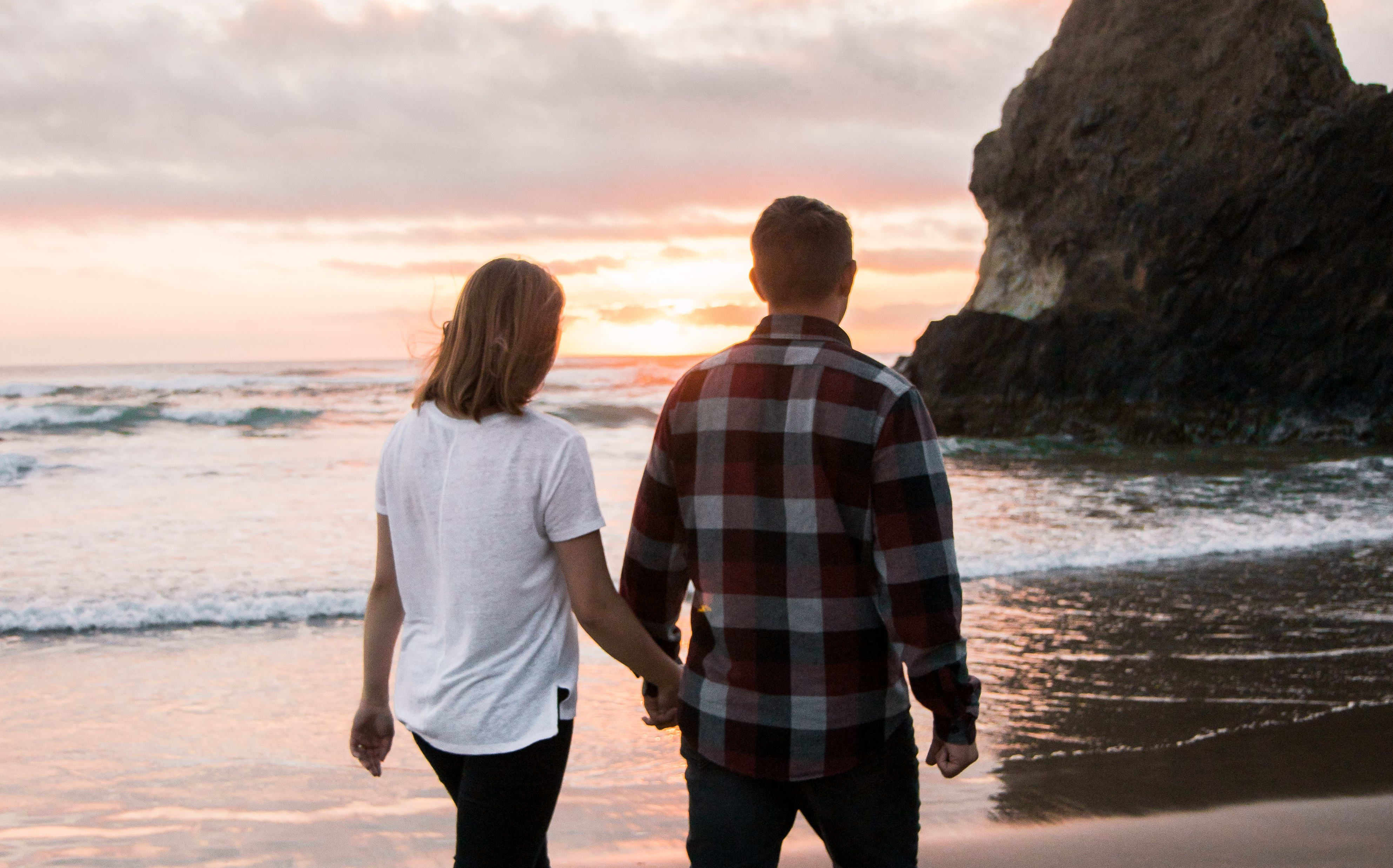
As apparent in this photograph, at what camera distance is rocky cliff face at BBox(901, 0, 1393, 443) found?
19531mm

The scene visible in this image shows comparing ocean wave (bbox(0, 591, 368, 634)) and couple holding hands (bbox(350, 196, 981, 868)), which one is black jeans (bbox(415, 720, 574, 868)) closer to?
couple holding hands (bbox(350, 196, 981, 868))

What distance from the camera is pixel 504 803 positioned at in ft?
5.71

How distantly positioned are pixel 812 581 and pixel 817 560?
3cm

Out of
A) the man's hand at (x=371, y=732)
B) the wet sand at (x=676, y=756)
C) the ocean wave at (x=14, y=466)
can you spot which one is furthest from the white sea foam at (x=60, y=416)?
the man's hand at (x=371, y=732)

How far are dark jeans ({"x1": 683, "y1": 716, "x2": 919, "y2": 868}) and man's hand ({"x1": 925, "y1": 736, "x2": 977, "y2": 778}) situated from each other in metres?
0.04

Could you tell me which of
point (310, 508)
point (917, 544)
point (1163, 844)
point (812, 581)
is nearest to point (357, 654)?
point (1163, 844)

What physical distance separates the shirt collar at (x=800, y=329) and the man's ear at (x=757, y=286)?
0.05 m

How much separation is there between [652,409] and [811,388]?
88.4ft

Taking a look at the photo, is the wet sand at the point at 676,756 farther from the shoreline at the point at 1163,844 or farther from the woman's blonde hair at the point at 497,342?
the woman's blonde hair at the point at 497,342

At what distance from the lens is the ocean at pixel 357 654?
11.4ft

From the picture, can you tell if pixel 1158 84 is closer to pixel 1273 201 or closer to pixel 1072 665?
pixel 1273 201

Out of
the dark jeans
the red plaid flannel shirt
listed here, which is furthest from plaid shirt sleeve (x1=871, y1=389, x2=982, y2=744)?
the dark jeans

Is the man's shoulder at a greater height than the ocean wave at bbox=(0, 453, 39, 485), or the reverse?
the man's shoulder

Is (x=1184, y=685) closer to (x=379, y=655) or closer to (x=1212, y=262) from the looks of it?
(x=379, y=655)
